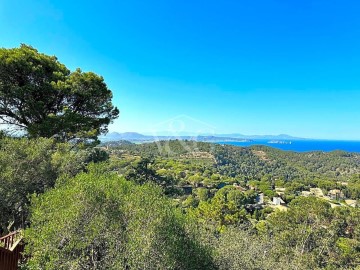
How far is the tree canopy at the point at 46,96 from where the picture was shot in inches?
433

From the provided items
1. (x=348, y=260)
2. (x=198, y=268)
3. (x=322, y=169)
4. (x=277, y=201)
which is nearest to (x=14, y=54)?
(x=198, y=268)

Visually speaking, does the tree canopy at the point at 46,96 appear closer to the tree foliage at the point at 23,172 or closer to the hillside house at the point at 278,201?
the tree foliage at the point at 23,172

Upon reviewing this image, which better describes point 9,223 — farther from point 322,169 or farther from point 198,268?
point 322,169

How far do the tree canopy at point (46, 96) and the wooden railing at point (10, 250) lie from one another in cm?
534

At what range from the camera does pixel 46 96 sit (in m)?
11.9

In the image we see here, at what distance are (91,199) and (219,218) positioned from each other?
582 inches

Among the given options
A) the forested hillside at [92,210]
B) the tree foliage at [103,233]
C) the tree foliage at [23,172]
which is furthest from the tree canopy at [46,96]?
the tree foliage at [103,233]

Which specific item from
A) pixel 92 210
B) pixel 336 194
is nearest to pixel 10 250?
pixel 92 210

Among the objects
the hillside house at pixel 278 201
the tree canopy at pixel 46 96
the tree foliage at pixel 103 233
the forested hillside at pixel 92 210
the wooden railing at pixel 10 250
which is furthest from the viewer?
the hillside house at pixel 278 201

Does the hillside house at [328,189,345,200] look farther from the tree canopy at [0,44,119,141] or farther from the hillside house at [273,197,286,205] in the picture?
the tree canopy at [0,44,119,141]

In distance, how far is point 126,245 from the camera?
4.66m

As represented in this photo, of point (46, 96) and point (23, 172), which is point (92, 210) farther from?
point (46, 96)

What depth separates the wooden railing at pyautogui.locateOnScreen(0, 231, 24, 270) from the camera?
20.1 ft

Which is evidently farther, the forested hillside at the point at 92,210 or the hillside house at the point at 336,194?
the hillside house at the point at 336,194
